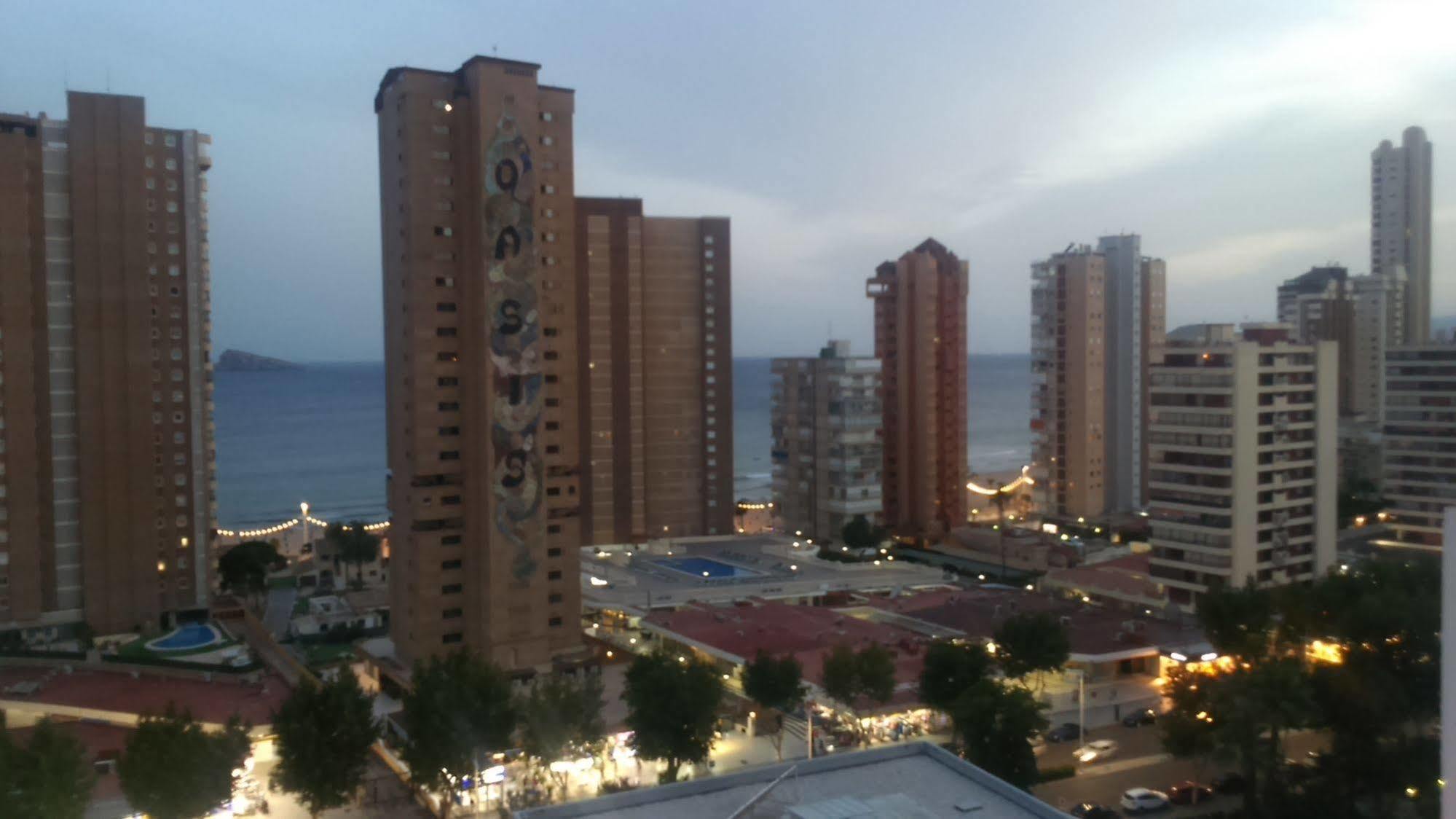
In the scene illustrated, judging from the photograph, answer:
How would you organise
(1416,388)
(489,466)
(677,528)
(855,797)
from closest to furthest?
(855,797)
(489,466)
(1416,388)
(677,528)

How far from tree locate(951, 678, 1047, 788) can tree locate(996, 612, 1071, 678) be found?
240 centimetres

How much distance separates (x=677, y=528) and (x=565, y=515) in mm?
11164

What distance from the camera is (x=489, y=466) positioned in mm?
14633

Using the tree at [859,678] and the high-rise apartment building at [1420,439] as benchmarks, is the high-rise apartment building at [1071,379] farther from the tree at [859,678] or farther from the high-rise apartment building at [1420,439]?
the tree at [859,678]

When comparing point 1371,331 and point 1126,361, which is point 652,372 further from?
point 1371,331

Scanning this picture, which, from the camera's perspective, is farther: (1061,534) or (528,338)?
(1061,534)

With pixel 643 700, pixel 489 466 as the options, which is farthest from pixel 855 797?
pixel 489 466

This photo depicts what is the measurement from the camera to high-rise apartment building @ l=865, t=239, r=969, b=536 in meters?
29.7

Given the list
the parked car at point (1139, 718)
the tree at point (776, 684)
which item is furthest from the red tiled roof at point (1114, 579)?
the tree at point (776, 684)

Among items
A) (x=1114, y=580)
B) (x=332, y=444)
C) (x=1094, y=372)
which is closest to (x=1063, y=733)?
(x=1114, y=580)

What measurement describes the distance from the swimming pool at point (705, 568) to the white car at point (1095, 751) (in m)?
9.94

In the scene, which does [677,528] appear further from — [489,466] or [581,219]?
[489,466]

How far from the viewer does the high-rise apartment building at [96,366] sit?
1798 cm

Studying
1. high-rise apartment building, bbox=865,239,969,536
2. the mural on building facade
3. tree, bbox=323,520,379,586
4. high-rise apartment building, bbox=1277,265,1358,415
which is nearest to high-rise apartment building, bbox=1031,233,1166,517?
high-rise apartment building, bbox=865,239,969,536
